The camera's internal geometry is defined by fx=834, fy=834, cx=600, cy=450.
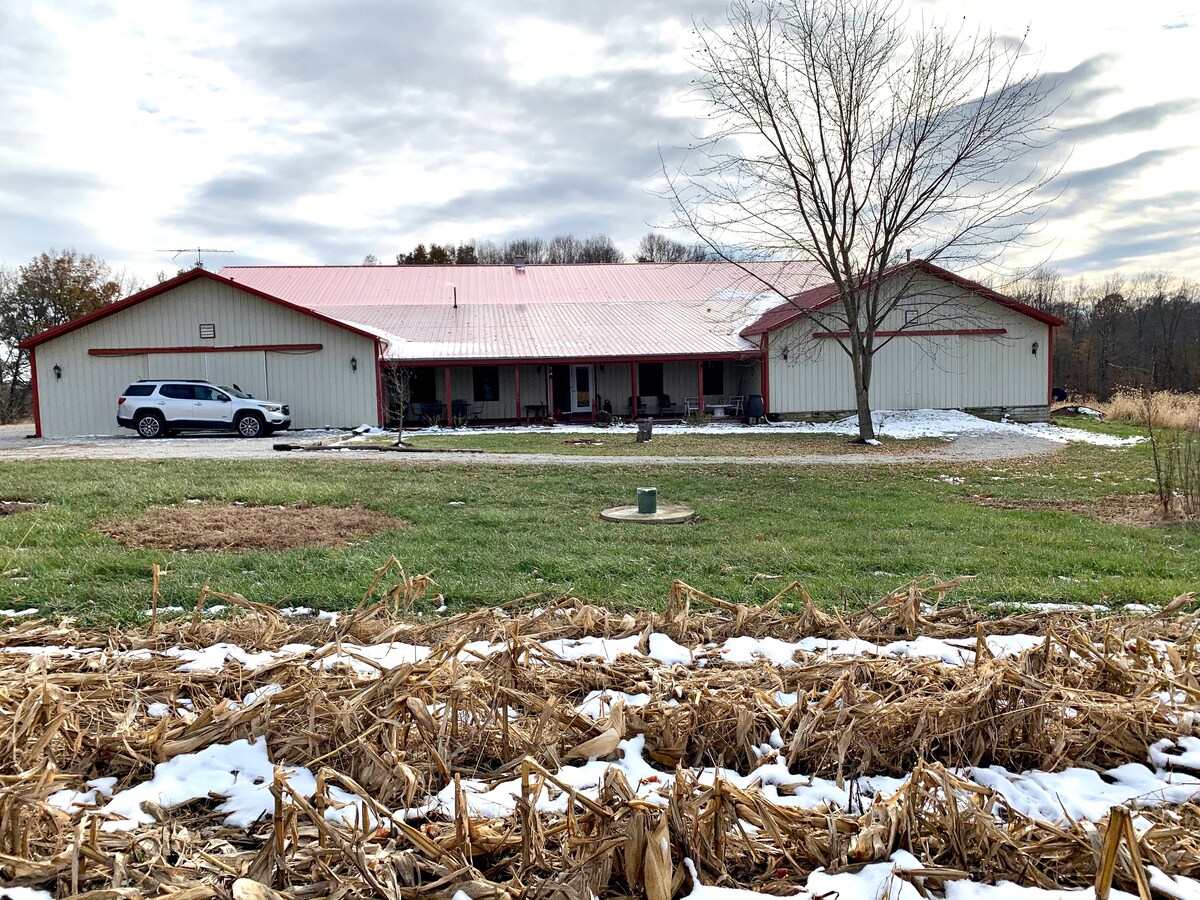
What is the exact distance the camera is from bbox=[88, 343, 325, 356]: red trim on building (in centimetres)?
2484

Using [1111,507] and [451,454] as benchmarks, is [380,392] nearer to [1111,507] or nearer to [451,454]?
[451,454]

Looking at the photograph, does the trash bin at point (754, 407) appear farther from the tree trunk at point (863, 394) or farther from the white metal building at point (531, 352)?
the tree trunk at point (863, 394)

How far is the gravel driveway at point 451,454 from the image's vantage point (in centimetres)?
1520

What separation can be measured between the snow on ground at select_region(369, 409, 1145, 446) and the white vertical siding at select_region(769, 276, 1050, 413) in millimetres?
810

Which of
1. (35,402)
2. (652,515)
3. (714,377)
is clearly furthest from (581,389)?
(652,515)

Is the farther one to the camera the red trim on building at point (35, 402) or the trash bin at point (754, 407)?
the trash bin at point (754, 407)

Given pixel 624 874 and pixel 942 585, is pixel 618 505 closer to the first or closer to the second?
pixel 942 585

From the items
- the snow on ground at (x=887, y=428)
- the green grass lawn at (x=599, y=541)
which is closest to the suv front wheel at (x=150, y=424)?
the snow on ground at (x=887, y=428)

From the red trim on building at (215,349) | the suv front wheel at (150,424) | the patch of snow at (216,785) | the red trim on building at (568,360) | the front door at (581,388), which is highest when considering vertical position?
the red trim on building at (215,349)

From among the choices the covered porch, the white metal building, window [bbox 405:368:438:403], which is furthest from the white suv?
window [bbox 405:368:438:403]

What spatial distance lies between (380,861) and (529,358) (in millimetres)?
24749

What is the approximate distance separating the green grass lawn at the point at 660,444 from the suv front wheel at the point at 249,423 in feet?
12.6

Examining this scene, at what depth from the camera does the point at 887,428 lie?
2416cm

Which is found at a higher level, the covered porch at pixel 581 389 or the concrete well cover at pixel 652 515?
the covered porch at pixel 581 389
